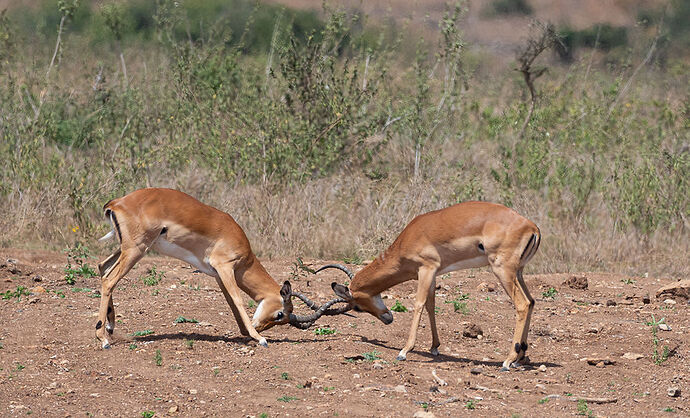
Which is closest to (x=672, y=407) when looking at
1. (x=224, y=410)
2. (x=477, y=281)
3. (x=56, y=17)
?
A: (x=224, y=410)

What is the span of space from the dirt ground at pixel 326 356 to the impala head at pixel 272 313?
0.69ft

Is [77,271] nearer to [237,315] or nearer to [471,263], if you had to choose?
[237,315]

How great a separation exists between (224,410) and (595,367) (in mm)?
3734

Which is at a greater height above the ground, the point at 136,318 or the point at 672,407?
the point at 672,407

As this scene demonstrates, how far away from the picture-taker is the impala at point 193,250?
8.80m

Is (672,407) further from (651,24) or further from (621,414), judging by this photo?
(651,24)

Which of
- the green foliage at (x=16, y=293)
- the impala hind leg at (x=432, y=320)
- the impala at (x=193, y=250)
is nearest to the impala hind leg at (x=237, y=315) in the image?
the impala at (x=193, y=250)

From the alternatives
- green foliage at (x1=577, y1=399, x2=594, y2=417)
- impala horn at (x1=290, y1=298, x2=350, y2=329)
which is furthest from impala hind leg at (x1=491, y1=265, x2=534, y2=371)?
impala horn at (x1=290, y1=298, x2=350, y2=329)

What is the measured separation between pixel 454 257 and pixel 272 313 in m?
1.96

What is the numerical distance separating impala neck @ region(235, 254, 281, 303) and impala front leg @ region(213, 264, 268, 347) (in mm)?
208

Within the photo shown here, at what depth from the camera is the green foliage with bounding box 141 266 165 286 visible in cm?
1117

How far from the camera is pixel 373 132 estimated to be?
1575 cm

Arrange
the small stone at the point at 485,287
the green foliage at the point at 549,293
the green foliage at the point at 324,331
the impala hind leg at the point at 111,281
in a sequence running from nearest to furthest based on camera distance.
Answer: the impala hind leg at the point at 111,281
the green foliage at the point at 324,331
the green foliage at the point at 549,293
the small stone at the point at 485,287

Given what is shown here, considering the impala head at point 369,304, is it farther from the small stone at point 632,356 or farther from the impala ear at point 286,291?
the small stone at point 632,356
